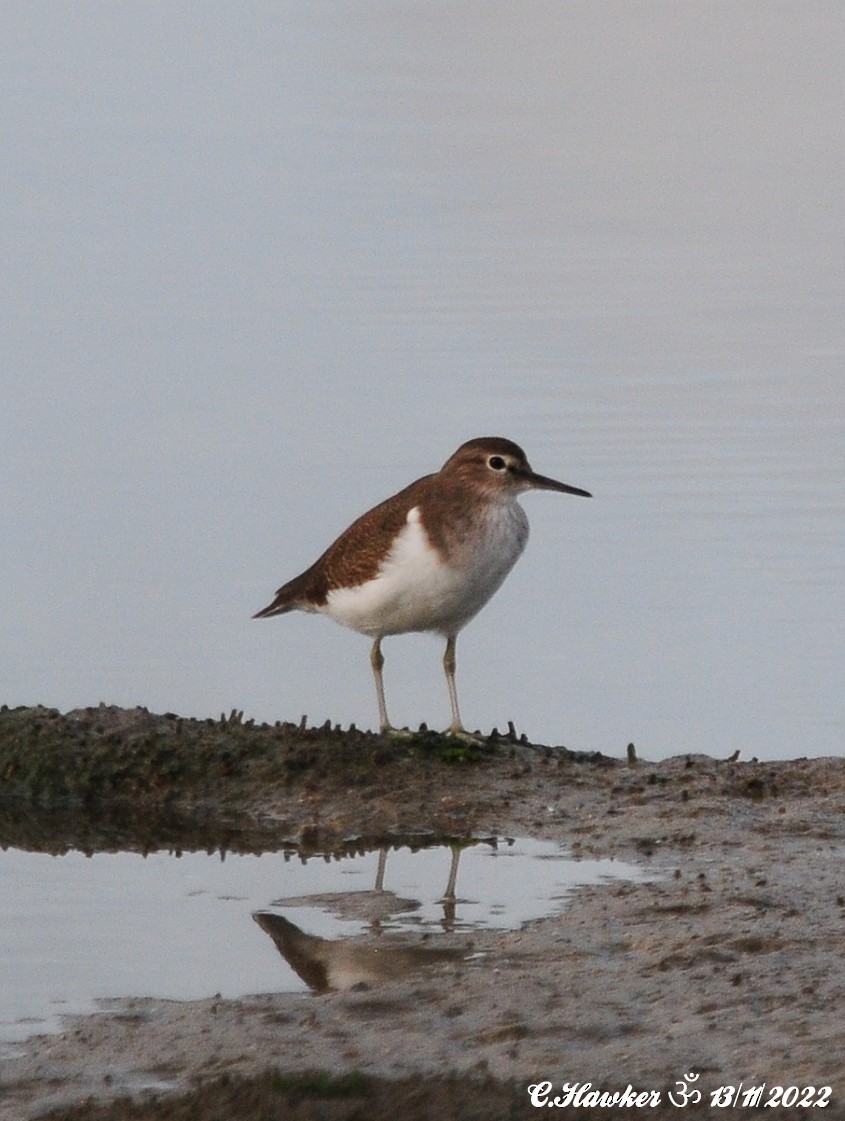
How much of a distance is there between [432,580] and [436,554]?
119 mm

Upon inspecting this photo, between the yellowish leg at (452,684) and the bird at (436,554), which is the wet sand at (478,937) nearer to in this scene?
the yellowish leg at (452,684)

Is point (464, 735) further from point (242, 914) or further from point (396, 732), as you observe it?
point (242, 914)

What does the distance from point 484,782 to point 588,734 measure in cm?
188

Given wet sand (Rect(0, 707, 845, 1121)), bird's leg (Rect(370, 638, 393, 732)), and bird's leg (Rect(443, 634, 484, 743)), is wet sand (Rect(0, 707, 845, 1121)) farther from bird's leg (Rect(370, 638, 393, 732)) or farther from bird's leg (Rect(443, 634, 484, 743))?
bird's leg (Rect(370, 638, 393, 732))

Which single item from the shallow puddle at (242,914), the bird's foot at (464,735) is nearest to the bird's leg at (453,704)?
the bird's foot at (464,735)

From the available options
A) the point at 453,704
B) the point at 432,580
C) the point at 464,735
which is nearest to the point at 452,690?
the point at 453,704

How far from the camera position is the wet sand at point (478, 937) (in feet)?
19.6

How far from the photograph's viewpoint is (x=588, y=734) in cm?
1098

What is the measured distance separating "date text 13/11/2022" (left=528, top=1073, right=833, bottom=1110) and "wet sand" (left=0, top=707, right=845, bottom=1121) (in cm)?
4

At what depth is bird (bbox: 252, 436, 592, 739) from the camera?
31.5ft

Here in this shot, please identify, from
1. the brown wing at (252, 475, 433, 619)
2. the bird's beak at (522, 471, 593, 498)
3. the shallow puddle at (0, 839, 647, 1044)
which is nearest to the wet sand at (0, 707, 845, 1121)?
the shallow puddle at (0, 839, 647, 1044)

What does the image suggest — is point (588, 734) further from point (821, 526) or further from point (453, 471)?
point (821, 526)

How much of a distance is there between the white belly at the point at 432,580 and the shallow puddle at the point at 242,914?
1433mm

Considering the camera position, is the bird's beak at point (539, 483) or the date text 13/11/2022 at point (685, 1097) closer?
the date text 13/11/2022 at point (685, 1097)
